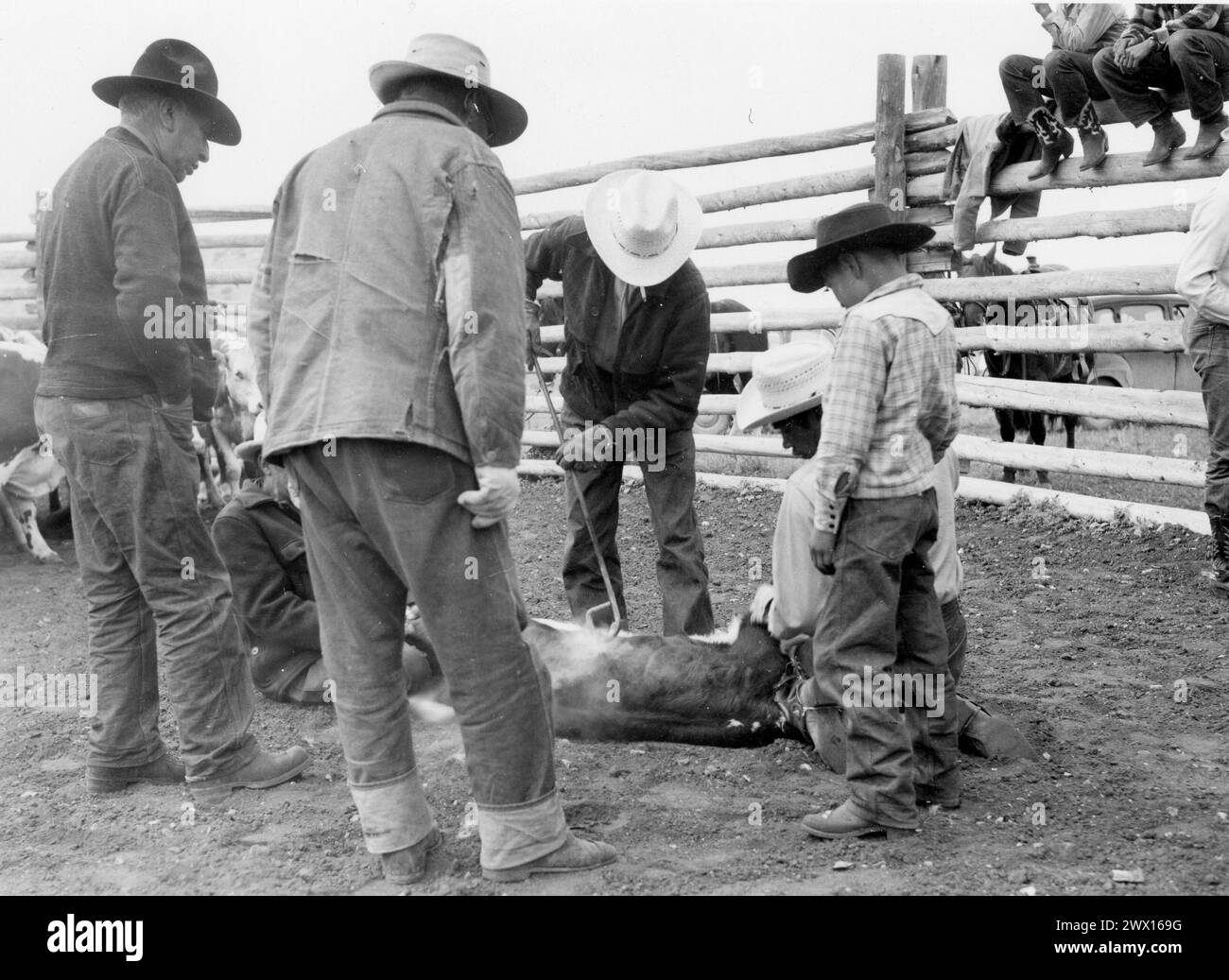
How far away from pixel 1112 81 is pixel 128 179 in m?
5.16

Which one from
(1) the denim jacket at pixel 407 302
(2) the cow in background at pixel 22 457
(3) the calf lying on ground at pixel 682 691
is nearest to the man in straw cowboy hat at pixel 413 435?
(1) the denim jacket at pixel 407 302

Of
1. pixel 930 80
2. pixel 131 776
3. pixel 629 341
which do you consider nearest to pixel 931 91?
pixel 930 80

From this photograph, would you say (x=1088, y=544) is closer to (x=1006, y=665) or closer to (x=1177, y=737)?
(x=1006, y=665)

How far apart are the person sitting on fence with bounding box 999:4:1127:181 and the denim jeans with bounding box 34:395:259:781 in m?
5.33

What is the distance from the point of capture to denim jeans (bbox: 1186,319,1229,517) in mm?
5621

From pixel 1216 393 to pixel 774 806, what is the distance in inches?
135

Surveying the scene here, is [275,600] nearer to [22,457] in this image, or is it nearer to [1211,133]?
[22,457]

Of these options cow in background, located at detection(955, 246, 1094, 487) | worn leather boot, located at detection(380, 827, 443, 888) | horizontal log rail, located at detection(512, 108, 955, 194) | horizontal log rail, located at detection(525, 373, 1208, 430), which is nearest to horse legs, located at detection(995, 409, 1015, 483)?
cow in background, located at detection(955, 246, 1094, 487)

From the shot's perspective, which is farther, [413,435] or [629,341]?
[629,341]

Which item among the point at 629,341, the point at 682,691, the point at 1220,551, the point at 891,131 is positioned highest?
the point at 891,131

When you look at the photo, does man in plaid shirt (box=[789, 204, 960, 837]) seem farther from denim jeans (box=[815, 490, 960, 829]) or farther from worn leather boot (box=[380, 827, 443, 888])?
worn leather boot (box=[380, 827, 443, 888])

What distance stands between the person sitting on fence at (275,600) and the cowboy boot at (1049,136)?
490 centimetres

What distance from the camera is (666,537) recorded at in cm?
507

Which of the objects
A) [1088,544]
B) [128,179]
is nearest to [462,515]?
[128,179]
